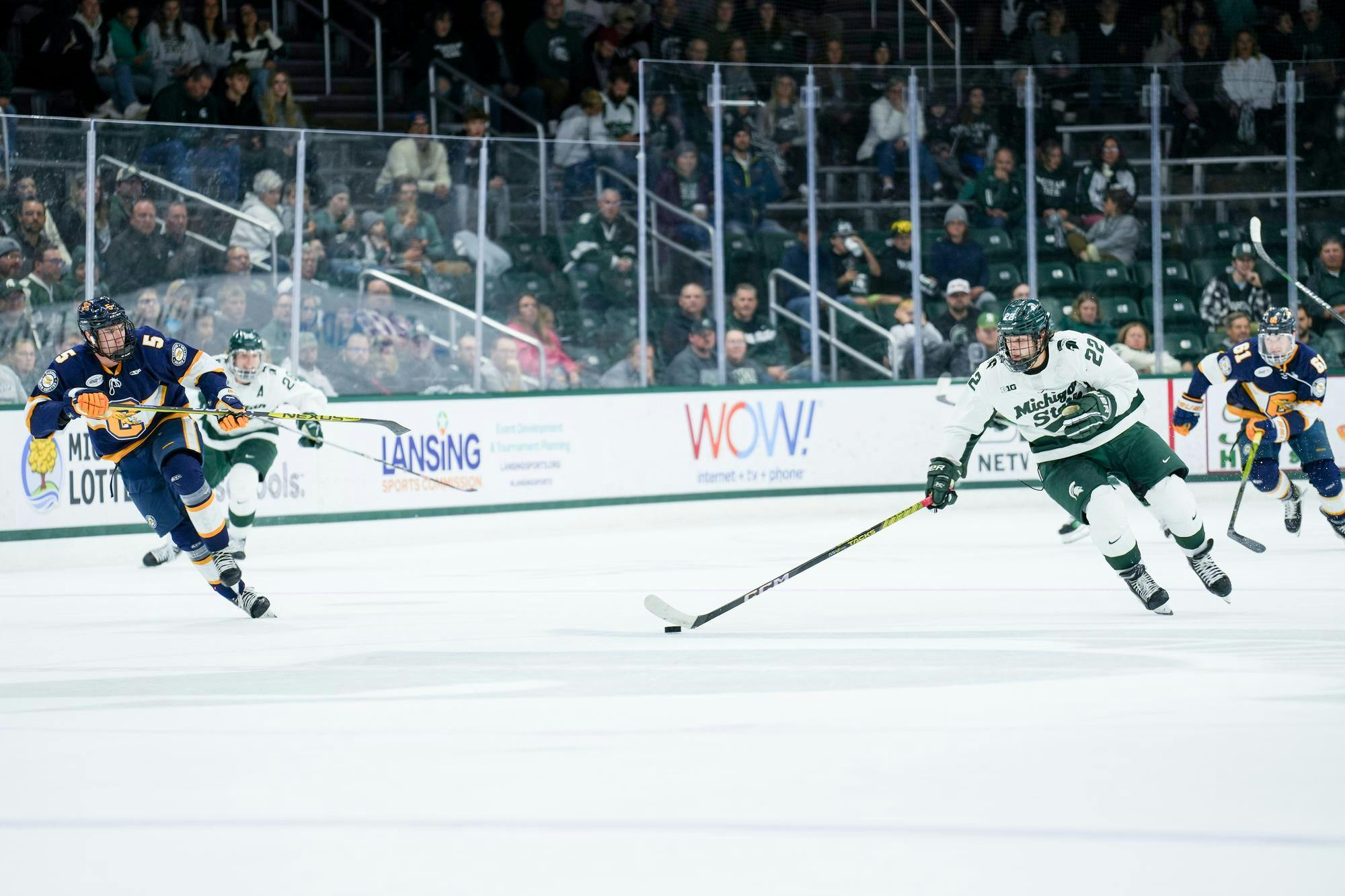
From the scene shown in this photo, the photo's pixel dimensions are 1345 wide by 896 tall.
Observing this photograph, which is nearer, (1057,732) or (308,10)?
(1057,732)

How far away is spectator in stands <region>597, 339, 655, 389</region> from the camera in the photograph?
11102 mm

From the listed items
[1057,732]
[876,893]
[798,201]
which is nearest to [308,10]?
[798,201]

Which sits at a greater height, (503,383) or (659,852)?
(503,383)

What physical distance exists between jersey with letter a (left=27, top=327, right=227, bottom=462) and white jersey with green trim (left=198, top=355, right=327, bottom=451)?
155cm

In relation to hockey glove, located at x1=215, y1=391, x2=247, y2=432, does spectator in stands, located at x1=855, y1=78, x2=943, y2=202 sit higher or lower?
higher

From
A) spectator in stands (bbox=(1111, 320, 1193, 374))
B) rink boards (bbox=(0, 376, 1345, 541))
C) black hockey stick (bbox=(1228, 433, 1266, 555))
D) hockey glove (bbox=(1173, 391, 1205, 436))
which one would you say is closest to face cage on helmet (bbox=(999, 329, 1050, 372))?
hockey glove (bbox=(1173, 391, 1205, 436))

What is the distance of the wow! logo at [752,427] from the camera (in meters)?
11.4

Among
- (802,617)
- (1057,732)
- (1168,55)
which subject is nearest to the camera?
(1057,732)

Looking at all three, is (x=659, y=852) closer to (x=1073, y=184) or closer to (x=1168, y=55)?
(x=1073, y=184)

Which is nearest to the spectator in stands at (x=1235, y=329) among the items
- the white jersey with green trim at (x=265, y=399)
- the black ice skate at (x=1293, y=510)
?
the black ice skate at (x=1293, y=510)

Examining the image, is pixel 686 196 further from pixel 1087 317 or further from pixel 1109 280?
pixel 1109 280

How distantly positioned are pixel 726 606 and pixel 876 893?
3176 millimetres

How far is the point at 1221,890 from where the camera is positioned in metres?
2.90

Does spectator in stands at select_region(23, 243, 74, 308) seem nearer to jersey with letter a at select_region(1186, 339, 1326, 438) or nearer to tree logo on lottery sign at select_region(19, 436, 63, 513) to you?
tree logo on lottery sign at select_region(19, 436, 63, 513)
